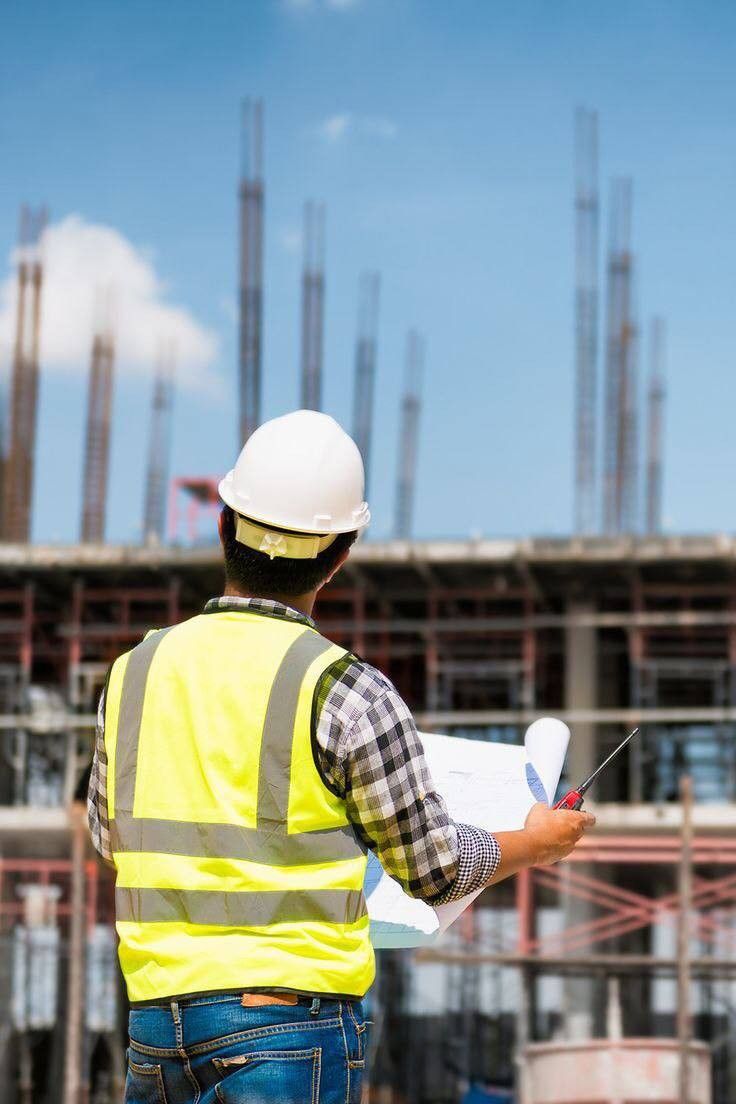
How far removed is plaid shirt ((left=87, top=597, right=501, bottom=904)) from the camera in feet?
7.36

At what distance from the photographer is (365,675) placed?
2275mm

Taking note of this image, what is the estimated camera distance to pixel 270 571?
8.05 feet

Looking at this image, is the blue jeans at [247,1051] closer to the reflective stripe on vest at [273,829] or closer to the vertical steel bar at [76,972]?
the reflective stripe on vest at [273,829]

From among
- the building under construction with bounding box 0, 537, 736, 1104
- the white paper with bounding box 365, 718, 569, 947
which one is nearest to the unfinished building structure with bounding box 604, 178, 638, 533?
the building under construction with bounding box 0, 537, 736, 1104

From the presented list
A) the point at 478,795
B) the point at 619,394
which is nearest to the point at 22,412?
the point at 619,394

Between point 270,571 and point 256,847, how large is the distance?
42cm

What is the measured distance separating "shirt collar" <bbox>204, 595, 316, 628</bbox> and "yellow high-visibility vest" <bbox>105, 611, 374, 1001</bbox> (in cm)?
8

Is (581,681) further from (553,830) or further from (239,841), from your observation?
(239,841)

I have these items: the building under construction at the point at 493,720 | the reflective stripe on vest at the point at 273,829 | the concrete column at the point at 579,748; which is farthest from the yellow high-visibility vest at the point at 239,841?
the concrete column at the point at 579,748

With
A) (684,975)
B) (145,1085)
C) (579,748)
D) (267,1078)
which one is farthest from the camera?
(579,748)

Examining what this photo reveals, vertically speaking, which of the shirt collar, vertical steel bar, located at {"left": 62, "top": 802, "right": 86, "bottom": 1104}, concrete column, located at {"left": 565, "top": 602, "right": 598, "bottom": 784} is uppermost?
concrete column, located at {"left": 565, "top": 602, "right": 598, "bottom": 784}

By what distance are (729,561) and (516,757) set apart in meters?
17.2

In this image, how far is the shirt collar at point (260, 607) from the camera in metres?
2.43

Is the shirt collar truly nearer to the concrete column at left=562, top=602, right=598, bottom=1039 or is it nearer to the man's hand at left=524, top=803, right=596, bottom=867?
the man's hand at left=524, top=803, right=596, bottom=867
